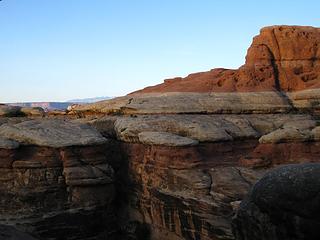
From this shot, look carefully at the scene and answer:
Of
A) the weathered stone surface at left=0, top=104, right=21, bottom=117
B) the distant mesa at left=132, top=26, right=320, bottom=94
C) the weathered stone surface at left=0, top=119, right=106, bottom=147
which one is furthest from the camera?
the weathered stone surface at left=0, top=104, right=21, bottom=117

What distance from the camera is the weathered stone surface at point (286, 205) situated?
699 cm

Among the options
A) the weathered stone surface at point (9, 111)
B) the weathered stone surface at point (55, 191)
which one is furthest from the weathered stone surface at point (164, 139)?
the weathered stone surface at point (9, 111)

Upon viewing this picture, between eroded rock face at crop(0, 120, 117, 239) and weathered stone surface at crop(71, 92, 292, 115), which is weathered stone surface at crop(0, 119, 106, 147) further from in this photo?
weathered stone surface at crop(71, 92, 292, 115)

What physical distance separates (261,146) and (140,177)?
20.2 ft

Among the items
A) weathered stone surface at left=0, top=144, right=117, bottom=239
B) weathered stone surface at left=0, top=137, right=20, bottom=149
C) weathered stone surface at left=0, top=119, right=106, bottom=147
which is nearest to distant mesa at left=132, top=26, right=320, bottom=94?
weathered stone surface at left=0, top=119, right=106, bottom=147

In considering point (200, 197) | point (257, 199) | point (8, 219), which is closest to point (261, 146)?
point (200, 197)

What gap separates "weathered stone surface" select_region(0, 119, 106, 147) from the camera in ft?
67.6

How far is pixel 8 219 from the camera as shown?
756 inches

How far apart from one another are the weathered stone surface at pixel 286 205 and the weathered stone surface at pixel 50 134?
1398 cm

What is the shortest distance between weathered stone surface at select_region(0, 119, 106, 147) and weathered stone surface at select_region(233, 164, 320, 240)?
13983 millimetres

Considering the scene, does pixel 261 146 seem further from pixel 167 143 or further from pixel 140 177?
pixel 140 177

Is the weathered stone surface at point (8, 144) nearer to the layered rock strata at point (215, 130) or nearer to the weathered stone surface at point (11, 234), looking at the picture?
the weathered stone surface at point (11, 234)

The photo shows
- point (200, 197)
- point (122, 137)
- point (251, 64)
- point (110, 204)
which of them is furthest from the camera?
point (251, 64)

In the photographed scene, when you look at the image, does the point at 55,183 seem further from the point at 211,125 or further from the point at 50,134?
the point at 211,125
